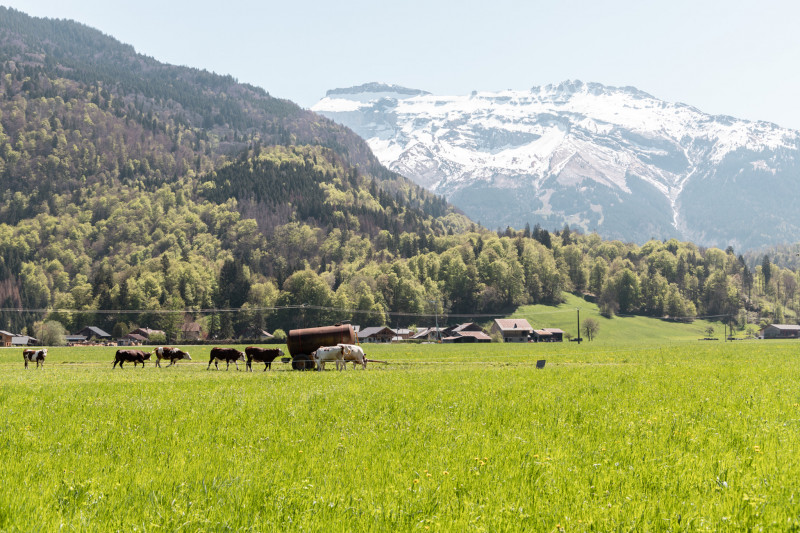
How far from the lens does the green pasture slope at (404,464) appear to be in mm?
7582

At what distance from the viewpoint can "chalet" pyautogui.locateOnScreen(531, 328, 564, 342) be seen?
188250mm

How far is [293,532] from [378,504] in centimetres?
153

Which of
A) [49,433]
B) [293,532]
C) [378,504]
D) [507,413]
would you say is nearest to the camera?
[293,532]

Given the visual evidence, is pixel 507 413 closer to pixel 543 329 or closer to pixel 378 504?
pixel 378 504

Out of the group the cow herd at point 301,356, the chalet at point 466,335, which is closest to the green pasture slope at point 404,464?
the cow herd at point 301,356

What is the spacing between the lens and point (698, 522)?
7398 millimetres

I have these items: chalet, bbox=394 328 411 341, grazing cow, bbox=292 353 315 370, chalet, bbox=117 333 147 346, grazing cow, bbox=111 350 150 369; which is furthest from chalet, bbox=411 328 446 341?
grazing cow, bbox=292 353 315 370

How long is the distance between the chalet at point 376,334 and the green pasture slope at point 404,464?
15965 cm

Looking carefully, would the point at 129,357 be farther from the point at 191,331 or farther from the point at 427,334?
the point at 427,334

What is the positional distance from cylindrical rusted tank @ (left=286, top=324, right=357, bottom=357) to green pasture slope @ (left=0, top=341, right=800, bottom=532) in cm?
3049

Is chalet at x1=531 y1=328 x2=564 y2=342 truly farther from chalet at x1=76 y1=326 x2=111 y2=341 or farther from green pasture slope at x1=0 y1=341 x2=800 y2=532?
green pasture slope at x1=0 y1=341 x2=800 y2=532

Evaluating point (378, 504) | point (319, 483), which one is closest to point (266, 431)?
point (319, 483)

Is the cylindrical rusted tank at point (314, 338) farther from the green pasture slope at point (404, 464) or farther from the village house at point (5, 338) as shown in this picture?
the village house at point (5, 338)

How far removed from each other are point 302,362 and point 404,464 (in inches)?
1545
